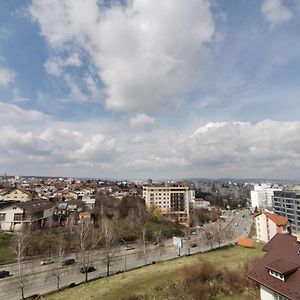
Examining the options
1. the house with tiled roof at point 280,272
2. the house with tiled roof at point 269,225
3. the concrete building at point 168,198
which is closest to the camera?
the house with tiled roof at point 280,272

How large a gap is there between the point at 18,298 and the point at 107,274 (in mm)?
14438

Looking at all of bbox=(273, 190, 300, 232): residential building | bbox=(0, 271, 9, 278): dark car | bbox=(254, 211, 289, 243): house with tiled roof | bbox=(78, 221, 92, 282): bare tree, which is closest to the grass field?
bbox=(78, 221, 92, 282): bare tree

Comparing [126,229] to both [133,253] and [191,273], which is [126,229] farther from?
[191,273]

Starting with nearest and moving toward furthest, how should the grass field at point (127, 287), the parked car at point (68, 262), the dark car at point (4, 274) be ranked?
the grass field at point (127, 287) < the dark car at point (4, 274) < the parked car at point (68, 262)

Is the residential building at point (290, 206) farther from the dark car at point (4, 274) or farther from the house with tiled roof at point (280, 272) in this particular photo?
the dark car at point (4, 274)

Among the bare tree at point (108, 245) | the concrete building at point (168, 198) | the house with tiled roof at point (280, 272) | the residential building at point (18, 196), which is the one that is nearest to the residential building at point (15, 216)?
the residential building at point (18, 196)

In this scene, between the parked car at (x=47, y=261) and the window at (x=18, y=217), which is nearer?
the parked car at (x=47, y=261)

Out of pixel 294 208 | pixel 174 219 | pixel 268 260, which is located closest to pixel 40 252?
pixel 268 260

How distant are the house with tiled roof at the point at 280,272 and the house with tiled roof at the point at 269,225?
56.3 metres

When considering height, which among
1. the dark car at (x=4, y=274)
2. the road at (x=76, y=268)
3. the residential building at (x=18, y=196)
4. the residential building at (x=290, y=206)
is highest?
the residential building at (x=18, y=196)

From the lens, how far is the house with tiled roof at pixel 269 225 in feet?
249

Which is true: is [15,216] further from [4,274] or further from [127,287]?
[127,287]

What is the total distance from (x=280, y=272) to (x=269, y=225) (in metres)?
64.0

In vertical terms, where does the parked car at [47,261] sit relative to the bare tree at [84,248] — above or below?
below
